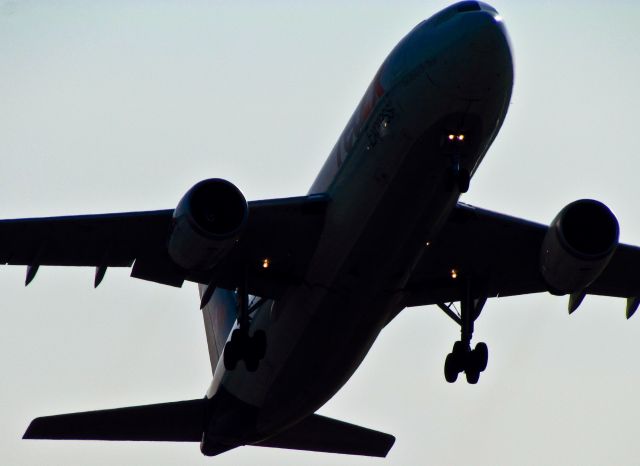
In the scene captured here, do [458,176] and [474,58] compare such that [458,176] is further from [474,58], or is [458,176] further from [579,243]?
[579,243]

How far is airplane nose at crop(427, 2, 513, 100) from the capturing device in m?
19.0

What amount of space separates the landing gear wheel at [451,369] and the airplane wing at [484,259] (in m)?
1.35

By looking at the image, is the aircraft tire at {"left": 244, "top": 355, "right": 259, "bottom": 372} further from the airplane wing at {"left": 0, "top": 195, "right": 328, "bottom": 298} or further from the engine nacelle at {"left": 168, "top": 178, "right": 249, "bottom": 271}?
the engine nacelle at {"left": 168, "top": 178, "right": 249, "bottom": 271}

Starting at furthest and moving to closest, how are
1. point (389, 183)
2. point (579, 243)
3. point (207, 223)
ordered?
point (579, 243), point (207, 223), point (389, 183)

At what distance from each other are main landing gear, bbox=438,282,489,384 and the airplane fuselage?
1896 millimetres

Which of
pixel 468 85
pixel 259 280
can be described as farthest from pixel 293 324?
pixel 468 85

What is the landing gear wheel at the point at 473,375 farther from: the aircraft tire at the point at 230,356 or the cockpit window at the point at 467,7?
the cockpit window at the point at 467,7

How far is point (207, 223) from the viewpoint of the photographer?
20.7 m

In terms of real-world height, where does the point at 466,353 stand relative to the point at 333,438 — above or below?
above

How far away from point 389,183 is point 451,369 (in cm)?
577

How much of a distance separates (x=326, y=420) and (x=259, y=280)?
5907 mm

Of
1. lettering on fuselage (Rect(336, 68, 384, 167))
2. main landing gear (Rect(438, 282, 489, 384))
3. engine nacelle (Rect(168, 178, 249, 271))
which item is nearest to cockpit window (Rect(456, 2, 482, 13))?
lettering on fuselage (Rect(336, 68, 384, 167))

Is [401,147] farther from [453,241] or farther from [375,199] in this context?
[453,241]

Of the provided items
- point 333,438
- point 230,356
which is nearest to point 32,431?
point 230,356
